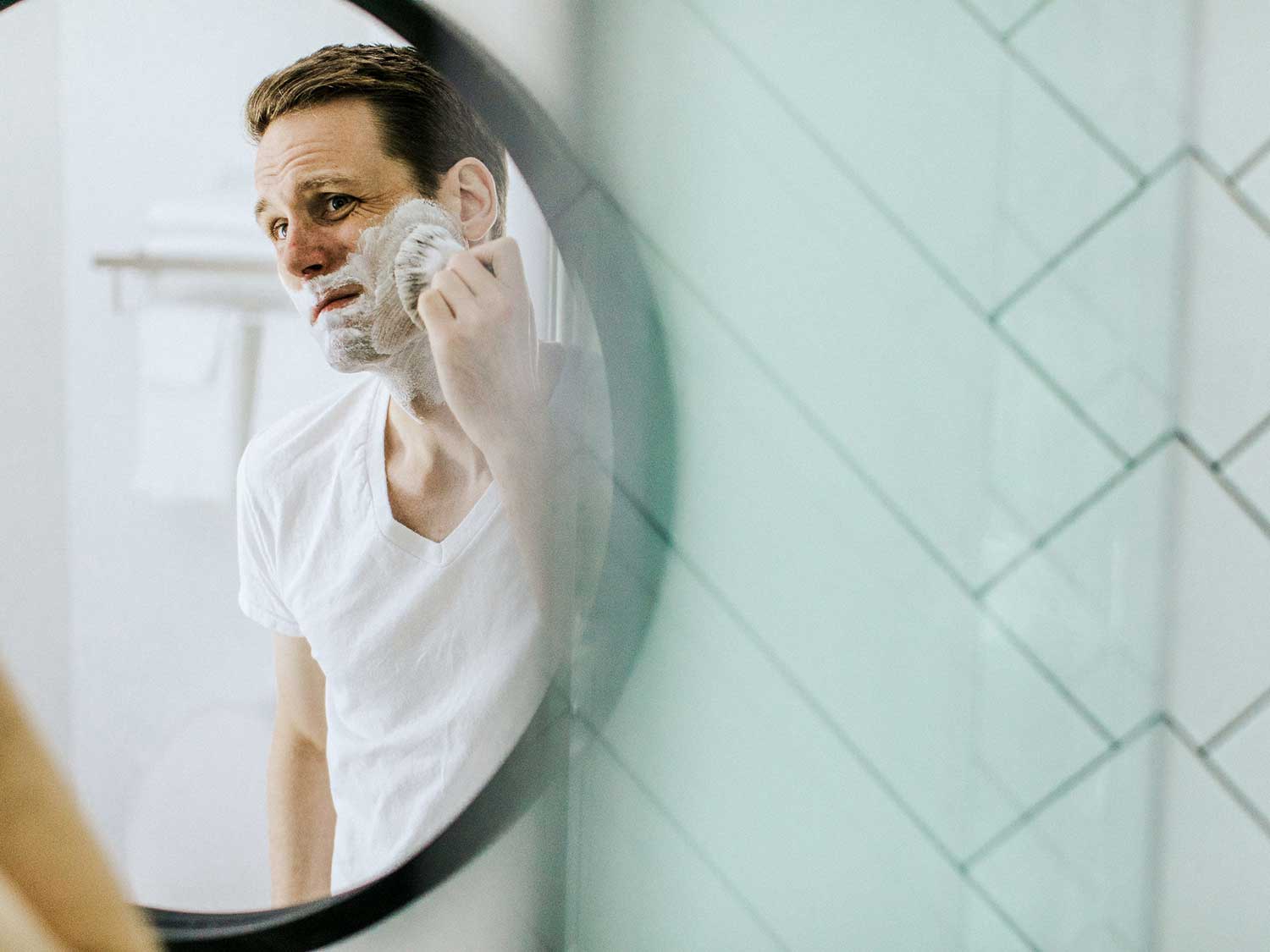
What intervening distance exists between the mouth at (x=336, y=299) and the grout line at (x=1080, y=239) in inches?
15.9

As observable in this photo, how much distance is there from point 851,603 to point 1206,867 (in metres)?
0.30

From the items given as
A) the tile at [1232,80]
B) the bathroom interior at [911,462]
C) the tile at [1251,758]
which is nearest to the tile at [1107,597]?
the bathroom interior at [911,462]

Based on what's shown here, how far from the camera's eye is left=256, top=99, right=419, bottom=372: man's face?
0.65 metres

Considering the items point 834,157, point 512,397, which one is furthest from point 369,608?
point 834,157

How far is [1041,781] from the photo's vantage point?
0.56 metres

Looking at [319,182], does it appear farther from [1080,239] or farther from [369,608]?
[1080,239]

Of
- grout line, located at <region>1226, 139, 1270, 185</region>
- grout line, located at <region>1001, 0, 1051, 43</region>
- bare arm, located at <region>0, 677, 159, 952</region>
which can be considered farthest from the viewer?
grout line, located at <region>1226, 139, 1270, 185</region>

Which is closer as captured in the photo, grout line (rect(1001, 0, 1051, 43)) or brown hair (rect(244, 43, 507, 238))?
grout line (rect(1001, 0, 1051, 43))

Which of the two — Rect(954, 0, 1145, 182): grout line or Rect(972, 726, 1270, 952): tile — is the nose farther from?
Rect(972, 726, 1270, 952): tile

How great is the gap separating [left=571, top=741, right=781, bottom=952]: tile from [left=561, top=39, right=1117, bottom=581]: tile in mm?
238

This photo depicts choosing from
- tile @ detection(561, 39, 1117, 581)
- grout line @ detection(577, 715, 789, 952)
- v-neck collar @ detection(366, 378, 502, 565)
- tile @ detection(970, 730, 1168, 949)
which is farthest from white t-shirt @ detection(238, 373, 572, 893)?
tile @ detection(970, 730, 1168, 949)

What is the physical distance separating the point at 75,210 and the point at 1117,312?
691 millimetres

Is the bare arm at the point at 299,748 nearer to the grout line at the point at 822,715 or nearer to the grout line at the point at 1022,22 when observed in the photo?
the grout line at the point at 822,715

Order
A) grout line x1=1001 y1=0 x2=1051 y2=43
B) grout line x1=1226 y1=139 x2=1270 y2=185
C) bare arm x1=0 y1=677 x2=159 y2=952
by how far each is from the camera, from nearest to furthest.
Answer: bare arm x1=0 y1=677 x2=159 y2=952, grout line x1=1001 y1=0 x2=1051 y2=43, grout line x1=1226 y1=139 x2=1270 y2=185
